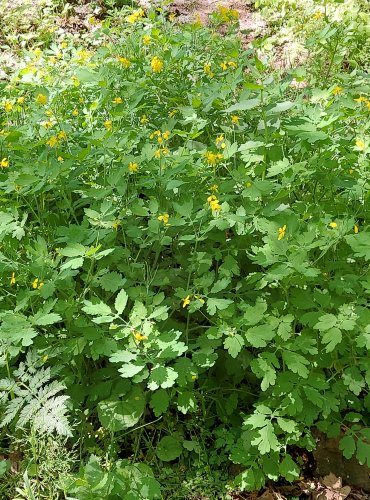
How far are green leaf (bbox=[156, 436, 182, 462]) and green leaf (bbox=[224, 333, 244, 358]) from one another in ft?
1.83

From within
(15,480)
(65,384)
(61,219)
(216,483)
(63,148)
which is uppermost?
(63,148)

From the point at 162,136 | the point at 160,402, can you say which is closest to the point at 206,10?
the point at 162,136

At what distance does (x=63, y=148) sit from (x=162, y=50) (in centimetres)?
94

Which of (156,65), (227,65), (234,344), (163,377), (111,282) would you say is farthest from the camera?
(227,65)

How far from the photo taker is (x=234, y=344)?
6.95 ft

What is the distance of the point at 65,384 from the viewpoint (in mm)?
2389

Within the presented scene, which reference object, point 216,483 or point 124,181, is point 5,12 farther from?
point 216,483

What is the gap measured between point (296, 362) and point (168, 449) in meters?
0.68

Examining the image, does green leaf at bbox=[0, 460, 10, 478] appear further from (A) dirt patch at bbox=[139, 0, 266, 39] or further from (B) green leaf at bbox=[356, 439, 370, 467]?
(A) dirt patch at bbox=[139, 0, 266, 39]

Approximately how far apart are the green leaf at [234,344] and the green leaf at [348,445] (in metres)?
0.56

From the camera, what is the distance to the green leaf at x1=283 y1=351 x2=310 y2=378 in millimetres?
2107

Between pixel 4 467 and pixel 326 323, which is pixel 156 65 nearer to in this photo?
pixel 326 323

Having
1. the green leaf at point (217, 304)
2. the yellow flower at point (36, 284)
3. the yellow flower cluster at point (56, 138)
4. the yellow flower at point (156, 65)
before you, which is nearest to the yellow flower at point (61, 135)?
the yellow flower cluster at point (56, 138)

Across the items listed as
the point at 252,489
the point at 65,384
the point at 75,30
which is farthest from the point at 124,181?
the point at 75,30
